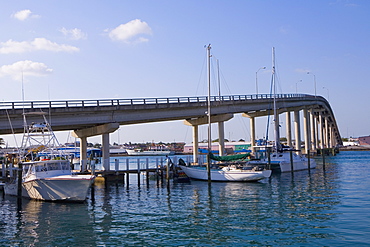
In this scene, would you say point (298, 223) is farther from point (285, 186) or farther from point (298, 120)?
point (298, 120)

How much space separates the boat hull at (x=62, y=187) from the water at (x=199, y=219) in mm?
807

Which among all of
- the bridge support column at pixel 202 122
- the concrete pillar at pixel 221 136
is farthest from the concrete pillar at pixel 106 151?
the concrete pillar at pixel 221 136

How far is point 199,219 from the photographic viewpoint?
28531 millimetres

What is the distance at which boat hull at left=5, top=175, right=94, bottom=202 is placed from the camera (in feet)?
118

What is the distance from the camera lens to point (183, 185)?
51438 mm

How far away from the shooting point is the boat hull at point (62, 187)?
36.1 m

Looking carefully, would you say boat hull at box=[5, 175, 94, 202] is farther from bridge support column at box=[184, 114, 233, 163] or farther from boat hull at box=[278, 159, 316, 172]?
boat hull at box=[278, 159, 316, 172]

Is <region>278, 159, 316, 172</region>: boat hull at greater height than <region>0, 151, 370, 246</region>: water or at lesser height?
greater

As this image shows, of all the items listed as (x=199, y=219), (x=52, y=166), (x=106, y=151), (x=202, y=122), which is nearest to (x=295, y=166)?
(x=202, y=122)

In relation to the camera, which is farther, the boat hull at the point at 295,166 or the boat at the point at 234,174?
the boat hull at the point at 295,166

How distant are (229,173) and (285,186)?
24.5 ft

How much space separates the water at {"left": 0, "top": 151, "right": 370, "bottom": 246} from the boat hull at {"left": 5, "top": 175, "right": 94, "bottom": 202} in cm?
81

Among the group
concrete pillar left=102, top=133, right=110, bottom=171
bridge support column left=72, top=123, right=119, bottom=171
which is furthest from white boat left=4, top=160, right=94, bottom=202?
concrete pillar left=102, top=133, right=110, bottom=171

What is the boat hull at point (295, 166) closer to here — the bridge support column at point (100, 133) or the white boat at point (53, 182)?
the bridge support column at point (100, 133)
